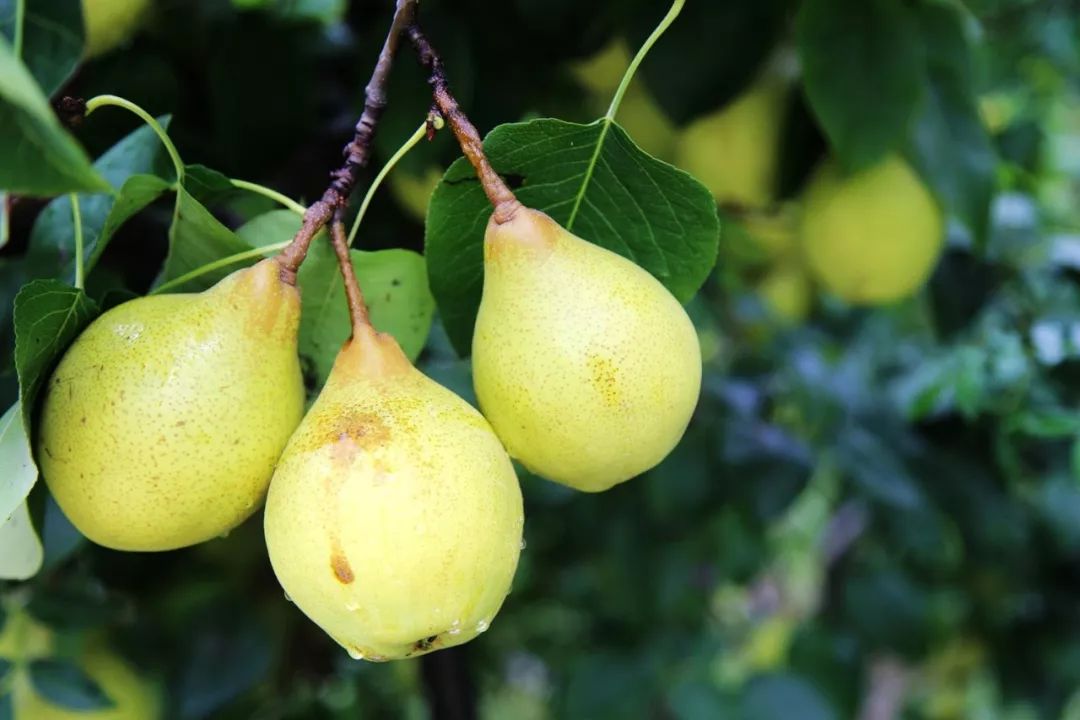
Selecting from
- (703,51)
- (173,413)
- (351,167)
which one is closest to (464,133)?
(351,167)

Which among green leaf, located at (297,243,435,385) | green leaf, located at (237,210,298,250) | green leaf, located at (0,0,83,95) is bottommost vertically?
green leaf, located at (297,243,435,385)

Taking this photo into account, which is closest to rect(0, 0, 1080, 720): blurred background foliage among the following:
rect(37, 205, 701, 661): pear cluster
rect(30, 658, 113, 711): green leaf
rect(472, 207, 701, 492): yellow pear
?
rect(30, 658, 113, 711): green leaf

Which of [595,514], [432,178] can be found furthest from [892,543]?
[432,178]

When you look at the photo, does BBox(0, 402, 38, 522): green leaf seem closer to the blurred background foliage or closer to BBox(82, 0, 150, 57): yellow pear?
the blurred background foliage

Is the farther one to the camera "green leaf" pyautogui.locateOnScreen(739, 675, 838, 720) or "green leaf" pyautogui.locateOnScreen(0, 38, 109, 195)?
"green leaf" pyautogui.locateOnScreen(739, 675, 838, 720)

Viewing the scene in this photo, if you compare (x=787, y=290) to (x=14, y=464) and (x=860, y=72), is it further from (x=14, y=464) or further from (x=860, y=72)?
(x=14, y=464)

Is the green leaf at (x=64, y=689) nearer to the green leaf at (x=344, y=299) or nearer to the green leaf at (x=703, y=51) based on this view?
the green leaf at (x=344, y=299)

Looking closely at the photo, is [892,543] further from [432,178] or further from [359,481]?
[359,481]
